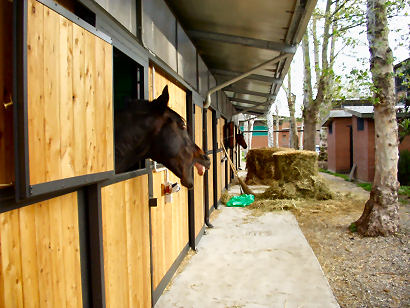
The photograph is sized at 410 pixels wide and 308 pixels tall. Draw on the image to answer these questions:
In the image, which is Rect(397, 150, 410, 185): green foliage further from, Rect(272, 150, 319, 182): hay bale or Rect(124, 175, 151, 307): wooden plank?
Rect(124, 175, 151, 307): wooden plank

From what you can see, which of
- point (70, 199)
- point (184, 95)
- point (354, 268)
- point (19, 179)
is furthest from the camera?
point (184, 95)

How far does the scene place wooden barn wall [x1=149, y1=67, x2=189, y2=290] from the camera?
2943 mm

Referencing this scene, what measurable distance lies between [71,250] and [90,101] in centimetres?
73

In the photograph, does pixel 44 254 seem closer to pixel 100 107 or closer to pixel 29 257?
pixel 29 257

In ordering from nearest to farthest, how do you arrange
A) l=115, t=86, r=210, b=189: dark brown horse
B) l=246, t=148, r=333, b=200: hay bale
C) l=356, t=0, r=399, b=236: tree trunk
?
l=115, t=86, r=210, b=189: dark brown horse < l=356, t=0, r=399, b=236: tree trunk < l=246, t=148, r=333, b=200: hay bale

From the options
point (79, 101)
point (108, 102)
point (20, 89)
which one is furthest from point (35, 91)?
point (108, 102)

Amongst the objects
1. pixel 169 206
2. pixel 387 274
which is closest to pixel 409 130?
pixel 387 274

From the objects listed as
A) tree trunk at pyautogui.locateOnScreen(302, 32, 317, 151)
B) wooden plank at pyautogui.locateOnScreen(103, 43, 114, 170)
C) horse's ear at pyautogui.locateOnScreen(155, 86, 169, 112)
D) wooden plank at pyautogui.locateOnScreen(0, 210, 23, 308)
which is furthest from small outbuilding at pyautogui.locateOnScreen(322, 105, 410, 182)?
wooden plank at pyautogui.locateOnScreen(0, 210, 23, 308)

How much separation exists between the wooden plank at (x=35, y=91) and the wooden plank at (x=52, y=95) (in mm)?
23

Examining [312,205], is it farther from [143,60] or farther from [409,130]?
[143,60]

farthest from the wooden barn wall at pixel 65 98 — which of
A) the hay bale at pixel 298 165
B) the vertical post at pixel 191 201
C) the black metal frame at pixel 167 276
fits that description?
the hay bale at pixel 298 165

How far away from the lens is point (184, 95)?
14.0 ft

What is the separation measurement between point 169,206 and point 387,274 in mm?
2714

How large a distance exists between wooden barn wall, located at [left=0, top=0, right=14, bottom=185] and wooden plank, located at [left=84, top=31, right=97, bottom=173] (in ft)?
1.29
